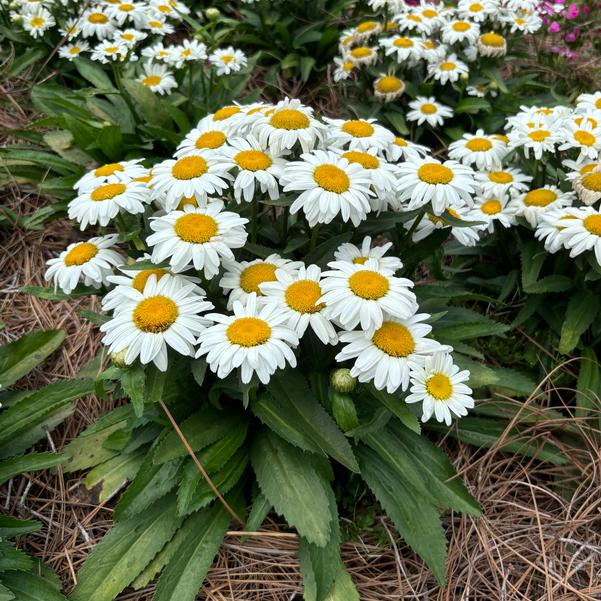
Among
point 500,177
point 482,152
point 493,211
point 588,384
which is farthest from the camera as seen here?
point 482,152

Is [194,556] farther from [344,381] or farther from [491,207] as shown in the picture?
[491,207]

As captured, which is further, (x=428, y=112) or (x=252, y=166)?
(x=428, y=112)

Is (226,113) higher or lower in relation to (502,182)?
higher

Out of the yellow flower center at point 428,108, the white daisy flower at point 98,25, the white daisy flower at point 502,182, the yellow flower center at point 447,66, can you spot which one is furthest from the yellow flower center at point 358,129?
the white daisy flower at point 98,25

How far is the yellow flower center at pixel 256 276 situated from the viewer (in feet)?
6.93

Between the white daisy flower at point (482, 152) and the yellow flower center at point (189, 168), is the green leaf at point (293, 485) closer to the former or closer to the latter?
the yellow flower center at point (189, 168)

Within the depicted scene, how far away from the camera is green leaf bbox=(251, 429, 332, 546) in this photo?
6.80 ft

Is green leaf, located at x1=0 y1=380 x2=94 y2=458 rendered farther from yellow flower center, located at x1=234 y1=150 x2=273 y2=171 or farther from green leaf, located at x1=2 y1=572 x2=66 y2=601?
yellow flower center, located at x1=234 y1=150 x2=273 y2=171

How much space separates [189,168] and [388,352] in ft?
3.34

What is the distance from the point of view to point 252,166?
215cm

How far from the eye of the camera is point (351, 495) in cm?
244

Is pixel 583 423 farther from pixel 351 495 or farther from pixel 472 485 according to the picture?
pixel 351 495

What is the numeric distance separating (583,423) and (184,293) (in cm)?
194

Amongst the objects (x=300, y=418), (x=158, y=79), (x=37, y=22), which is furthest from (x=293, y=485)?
(x=37, y=22)
